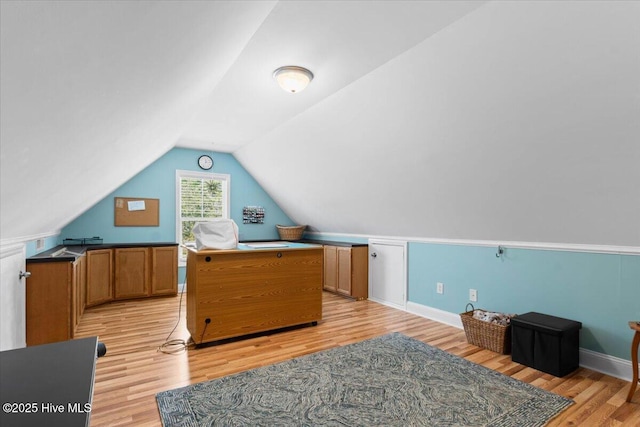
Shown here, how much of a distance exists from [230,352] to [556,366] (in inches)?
106

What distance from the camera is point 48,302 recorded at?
9.45 ft

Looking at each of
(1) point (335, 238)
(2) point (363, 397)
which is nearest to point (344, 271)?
(1) point (335, 238)

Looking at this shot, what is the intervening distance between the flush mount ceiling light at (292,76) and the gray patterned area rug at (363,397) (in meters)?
2.32

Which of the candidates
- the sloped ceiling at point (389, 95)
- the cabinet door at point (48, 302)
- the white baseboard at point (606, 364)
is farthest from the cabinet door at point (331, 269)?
the cabinet door at point (48, 302)

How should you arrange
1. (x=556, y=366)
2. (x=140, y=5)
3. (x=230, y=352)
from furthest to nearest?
(x=230, y=352) < (x=556, y=366) < (x=140, y=5)

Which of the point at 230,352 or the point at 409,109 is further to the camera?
the point at 230,352

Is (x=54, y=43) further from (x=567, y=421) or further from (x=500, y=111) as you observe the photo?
(x=567, y=421)

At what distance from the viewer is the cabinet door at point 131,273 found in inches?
185

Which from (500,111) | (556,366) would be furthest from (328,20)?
(556,366)

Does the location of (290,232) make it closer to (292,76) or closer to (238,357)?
(238,357)

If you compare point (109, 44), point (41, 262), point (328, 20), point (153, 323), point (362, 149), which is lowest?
point (153, 323)

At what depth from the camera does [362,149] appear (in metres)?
3.58

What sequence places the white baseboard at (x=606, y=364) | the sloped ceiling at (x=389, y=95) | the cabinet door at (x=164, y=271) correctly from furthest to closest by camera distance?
the cabinet door at (x=164, y=271)
the white baseboard at (x=606, y=364)
the sloped ceiling at (x=389, y=95)

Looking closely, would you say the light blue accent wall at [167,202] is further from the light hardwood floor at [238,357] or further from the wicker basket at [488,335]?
the wicker basket at [488,335]
